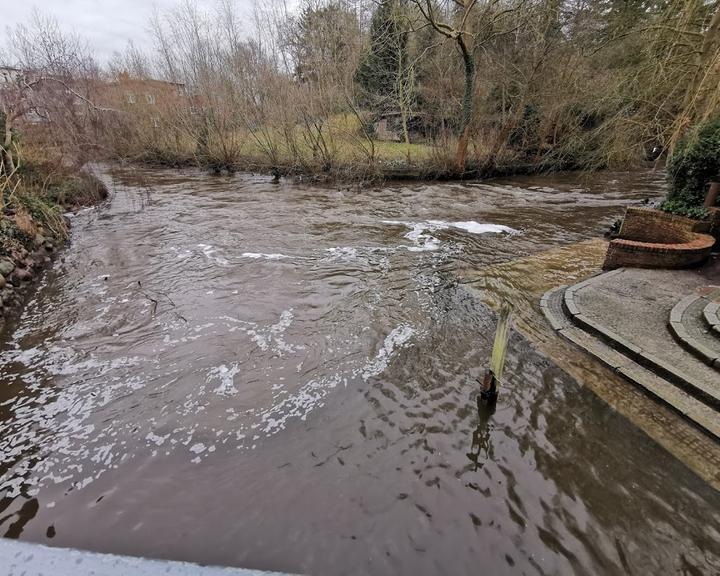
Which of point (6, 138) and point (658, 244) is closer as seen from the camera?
point (658, 244)

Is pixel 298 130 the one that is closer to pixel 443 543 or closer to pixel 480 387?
pixel 480 387

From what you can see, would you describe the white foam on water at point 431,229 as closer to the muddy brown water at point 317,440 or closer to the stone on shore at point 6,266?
the muddy brown water at point 317,440

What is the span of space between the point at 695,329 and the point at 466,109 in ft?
49.7

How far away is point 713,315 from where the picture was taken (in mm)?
5176

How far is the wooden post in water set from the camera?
3.95 metres

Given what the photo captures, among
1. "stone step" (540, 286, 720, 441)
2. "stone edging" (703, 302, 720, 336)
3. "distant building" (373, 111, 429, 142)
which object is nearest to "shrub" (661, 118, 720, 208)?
"stone edging" (703, 302, 720, 336)

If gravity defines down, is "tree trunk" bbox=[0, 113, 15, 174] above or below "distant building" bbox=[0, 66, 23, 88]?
below

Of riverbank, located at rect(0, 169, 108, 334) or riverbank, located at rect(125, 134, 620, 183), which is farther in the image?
riverbank, located at rect(125, 134, 620, 183)

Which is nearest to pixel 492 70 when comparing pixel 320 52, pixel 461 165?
pixel 461 165

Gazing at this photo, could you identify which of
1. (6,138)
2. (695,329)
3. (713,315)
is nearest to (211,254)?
(6,138)

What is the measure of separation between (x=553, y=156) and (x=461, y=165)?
5934 millimetres

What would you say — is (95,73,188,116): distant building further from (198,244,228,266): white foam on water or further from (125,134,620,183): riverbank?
(198,244,228,266): white foam on water

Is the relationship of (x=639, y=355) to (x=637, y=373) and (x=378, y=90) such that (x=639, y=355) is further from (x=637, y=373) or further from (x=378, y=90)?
(x=378, y=90)

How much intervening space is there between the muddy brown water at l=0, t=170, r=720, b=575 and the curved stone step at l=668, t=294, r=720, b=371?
161 cm
